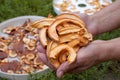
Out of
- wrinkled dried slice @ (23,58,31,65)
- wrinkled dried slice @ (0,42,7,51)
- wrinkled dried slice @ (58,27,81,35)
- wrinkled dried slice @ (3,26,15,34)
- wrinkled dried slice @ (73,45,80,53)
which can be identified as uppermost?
wrinkled dried slice @ (58,27,81,35)

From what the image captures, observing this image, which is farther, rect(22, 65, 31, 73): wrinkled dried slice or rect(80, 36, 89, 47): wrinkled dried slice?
rect(22, 65, 31, 73): wrinkled dried slice

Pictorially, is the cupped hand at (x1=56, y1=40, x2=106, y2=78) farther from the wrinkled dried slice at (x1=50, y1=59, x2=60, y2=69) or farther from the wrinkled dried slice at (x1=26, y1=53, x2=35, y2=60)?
the wrinkled dried slice at (x1=26, y1=53, x2=35, y2=60)

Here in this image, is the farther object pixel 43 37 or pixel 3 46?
pixel 3 46

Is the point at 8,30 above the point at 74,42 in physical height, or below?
below

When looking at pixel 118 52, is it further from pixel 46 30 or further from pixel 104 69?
pixel 104 69

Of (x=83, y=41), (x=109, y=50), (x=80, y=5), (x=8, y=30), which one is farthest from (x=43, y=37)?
Answer: (x=80, y=5)

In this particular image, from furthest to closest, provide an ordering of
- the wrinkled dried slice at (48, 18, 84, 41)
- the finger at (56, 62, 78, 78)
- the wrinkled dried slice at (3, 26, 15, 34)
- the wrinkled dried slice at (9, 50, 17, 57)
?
the wrinkled dried slice at (3, 26, 15, 34) → the wrinkled dried slice at (9, 50, 17, 57) → the wrinkled dried slice at (48, 18, 84, 41) → the finger at (56, 62, 78, 78)

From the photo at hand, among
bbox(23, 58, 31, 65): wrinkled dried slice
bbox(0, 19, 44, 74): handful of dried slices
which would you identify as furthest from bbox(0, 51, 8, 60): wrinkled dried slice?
bbox(23, 58, 31, 65): wrinkled dried slice

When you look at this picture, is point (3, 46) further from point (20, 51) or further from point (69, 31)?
point (69, 31)

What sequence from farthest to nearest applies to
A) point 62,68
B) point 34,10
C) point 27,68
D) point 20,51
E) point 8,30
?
point 34,10 → point 8,30 → point 20,51 → point 27,68 → point 62,68

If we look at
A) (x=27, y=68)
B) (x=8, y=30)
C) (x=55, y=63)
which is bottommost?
(x=27, y=68)
